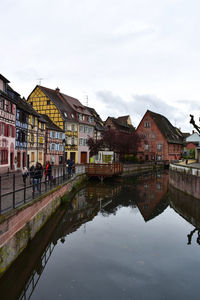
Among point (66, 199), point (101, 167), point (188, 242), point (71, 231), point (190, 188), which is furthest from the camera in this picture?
point (101, 167)

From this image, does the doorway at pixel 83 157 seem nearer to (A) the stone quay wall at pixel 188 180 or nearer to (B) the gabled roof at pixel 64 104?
(B) the gabled roof at pixel 64 104

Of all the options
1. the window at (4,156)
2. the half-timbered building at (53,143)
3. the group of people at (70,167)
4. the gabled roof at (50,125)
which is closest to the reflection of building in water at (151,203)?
the group of people at (70,167)

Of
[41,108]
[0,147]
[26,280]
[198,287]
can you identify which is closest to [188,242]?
[198,287]

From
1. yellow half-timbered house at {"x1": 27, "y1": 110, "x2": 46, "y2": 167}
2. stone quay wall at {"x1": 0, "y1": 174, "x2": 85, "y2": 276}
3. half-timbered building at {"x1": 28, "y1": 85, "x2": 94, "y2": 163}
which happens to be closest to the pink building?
yellow half-timbered house at {"x1": 27, "y1": 110, "x2": 46, "y2": 167}

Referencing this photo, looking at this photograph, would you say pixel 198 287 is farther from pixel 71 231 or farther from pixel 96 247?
pixel 71 231

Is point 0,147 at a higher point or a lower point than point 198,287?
higher

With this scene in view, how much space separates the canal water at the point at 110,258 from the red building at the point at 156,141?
148 feet

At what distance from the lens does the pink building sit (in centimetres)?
2216

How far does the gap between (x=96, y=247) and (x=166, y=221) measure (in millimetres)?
6182

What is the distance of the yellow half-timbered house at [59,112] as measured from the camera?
42.7 meters

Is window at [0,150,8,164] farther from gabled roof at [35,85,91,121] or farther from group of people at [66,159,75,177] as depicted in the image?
gabled roof at [35,85,91,121]

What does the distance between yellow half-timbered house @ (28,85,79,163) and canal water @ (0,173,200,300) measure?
27.1m

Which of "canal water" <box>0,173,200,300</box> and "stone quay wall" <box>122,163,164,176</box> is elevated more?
"stone quay wall" <box>122,163,164,176</box>

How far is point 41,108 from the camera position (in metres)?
43.3
